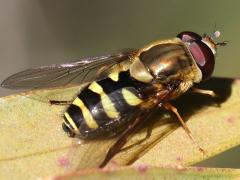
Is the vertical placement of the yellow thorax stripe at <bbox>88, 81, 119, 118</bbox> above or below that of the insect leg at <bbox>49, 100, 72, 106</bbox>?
below

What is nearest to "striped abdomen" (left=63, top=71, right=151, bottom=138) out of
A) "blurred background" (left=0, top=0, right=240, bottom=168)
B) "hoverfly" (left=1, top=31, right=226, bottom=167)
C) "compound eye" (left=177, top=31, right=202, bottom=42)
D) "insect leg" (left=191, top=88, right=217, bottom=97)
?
"hoverfly" (left=1, top=31, right=226, bottom=167)

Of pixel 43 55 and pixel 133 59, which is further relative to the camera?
pixel 43 55

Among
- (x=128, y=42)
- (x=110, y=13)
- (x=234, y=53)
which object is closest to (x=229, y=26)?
(x=234, y=53)

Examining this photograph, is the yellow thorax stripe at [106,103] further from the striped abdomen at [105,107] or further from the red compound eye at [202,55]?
the red compound eye at [202,55]

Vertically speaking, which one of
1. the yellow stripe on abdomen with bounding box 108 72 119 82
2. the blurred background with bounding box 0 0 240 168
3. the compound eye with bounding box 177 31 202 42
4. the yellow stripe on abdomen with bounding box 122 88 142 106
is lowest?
the blurred background with bounding box 0 0 240 168

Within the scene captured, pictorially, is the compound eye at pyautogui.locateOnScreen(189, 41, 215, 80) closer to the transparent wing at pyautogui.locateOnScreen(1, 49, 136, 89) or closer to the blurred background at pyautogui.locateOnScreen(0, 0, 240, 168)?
the transparent wing at pyautogui.locateOnScreen(1, 49, 136, 89)

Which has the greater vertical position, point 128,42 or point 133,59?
point 133,59

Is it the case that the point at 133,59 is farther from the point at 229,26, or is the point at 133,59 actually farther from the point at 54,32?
the point at 54,32

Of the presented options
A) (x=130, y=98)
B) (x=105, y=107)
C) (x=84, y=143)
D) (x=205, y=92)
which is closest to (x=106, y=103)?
(x=105, y=107)
